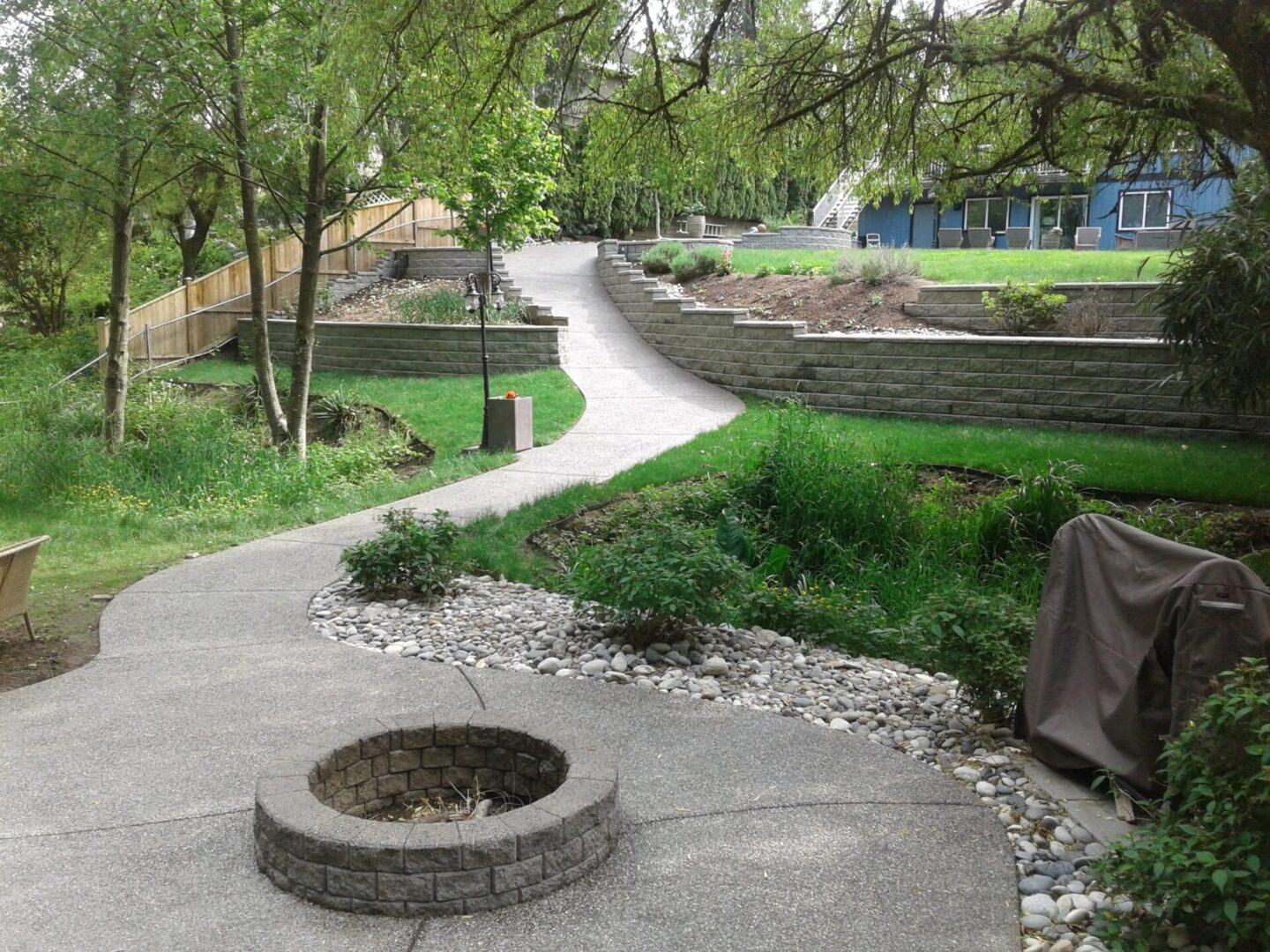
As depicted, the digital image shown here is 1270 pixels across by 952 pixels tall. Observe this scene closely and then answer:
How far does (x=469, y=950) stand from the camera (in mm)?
3430

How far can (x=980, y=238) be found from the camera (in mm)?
28875

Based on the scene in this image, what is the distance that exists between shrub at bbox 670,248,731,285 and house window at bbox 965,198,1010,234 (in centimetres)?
1647

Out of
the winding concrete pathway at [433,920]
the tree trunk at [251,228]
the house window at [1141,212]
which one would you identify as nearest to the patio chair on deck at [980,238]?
the house window at [1141,212]

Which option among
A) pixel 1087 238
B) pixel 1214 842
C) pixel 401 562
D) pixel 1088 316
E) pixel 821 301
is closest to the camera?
pixel 1214 842

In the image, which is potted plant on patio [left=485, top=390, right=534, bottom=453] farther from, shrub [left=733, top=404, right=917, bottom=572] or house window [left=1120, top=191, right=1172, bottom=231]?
house window [left=1120, top=191, right=1172, bottom=231]

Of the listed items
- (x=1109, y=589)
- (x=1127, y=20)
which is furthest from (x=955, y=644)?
(x=1127, y=20)

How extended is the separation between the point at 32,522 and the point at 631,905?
358 inches

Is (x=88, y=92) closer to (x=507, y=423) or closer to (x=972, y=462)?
(x=507, y=423)

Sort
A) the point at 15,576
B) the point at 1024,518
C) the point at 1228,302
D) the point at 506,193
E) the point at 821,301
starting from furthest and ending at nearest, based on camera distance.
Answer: the point at 821,301, the point at 506,193, the point at 1228,302, the point at 1024,518, the point at 15,576

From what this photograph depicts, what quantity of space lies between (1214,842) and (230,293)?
22861mm

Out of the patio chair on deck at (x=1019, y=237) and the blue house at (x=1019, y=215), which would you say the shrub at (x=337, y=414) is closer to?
the blue house at (x=1019, y=215)

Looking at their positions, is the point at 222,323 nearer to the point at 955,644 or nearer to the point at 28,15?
the point at 28,15

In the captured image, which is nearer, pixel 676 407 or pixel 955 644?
pixel 955 644

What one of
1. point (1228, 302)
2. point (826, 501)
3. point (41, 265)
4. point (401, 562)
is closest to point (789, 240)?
point (41, 265)
